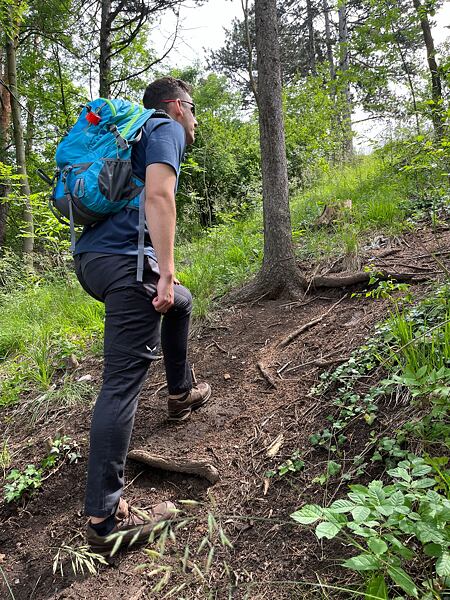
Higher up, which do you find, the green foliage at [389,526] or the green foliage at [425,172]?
the green foliage at [425,172]

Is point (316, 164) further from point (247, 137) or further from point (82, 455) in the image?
point (82, 455)

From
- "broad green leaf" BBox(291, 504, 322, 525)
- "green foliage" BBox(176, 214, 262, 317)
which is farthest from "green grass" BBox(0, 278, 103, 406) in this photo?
"broad green leaf" BBox(291, 504, 322, 525)

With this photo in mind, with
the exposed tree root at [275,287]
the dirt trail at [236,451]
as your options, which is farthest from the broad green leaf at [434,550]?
the exposed tree root at [275,287]

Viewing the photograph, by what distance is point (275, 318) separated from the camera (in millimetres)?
3496

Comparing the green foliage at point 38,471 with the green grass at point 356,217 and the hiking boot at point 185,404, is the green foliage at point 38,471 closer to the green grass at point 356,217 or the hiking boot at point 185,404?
the hiking boot at point 185,404

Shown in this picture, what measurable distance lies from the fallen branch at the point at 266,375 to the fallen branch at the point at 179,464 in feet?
2.50

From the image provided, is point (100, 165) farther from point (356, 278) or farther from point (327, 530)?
point (356, 278)

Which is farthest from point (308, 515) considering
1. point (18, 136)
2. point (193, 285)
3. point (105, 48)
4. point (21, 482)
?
point (18, 136)

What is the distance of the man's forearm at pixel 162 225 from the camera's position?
177 cm

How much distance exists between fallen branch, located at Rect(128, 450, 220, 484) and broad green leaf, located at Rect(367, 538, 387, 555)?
1178 mm

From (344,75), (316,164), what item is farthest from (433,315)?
(316,164)

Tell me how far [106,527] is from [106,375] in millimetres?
666

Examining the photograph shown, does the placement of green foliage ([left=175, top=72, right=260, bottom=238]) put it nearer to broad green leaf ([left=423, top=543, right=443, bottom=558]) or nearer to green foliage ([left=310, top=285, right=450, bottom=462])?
green foliage ([left=310, top=285, right=450, bottom=462])

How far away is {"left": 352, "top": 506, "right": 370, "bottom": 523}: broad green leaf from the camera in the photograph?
1.00m
